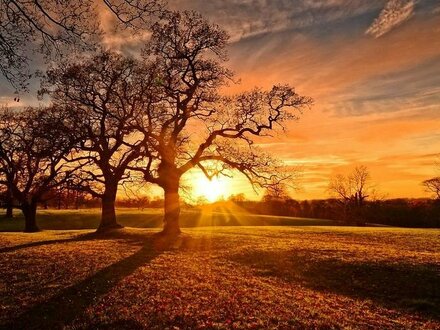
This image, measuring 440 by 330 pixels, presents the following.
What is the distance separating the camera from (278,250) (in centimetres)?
2598

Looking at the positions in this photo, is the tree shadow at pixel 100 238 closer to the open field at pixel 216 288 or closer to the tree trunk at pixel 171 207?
the tree trunk at pixel 171 207

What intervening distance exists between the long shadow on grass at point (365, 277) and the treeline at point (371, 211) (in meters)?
66.2

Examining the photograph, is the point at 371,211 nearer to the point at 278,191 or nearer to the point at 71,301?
the point at 278,191

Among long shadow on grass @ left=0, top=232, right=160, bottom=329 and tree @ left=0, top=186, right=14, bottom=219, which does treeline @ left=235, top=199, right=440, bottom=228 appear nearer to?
tree @ left=0, top=186, right=14, bottom=219

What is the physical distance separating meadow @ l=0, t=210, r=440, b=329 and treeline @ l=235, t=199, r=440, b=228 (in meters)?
66.3

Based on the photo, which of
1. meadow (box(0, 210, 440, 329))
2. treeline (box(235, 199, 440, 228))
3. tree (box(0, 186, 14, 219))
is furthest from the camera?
treeline (box(235, 199, 440, 228))

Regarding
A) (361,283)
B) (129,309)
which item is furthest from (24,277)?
(361,283)

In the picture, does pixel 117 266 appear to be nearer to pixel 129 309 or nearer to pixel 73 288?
pixel 73 288

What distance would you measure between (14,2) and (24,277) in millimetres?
12773

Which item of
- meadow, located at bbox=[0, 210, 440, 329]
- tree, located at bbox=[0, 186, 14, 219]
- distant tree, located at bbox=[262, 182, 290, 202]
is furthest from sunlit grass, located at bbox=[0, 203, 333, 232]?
meadow, located at bbox=[0, 210, 440, 329]

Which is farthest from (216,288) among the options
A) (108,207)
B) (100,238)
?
(108,207)

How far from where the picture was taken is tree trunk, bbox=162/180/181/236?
3269 cm

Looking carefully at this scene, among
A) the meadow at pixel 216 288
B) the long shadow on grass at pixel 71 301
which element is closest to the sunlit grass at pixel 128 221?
the meadow at pixel 216 288

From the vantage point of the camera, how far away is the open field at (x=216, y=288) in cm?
1229
